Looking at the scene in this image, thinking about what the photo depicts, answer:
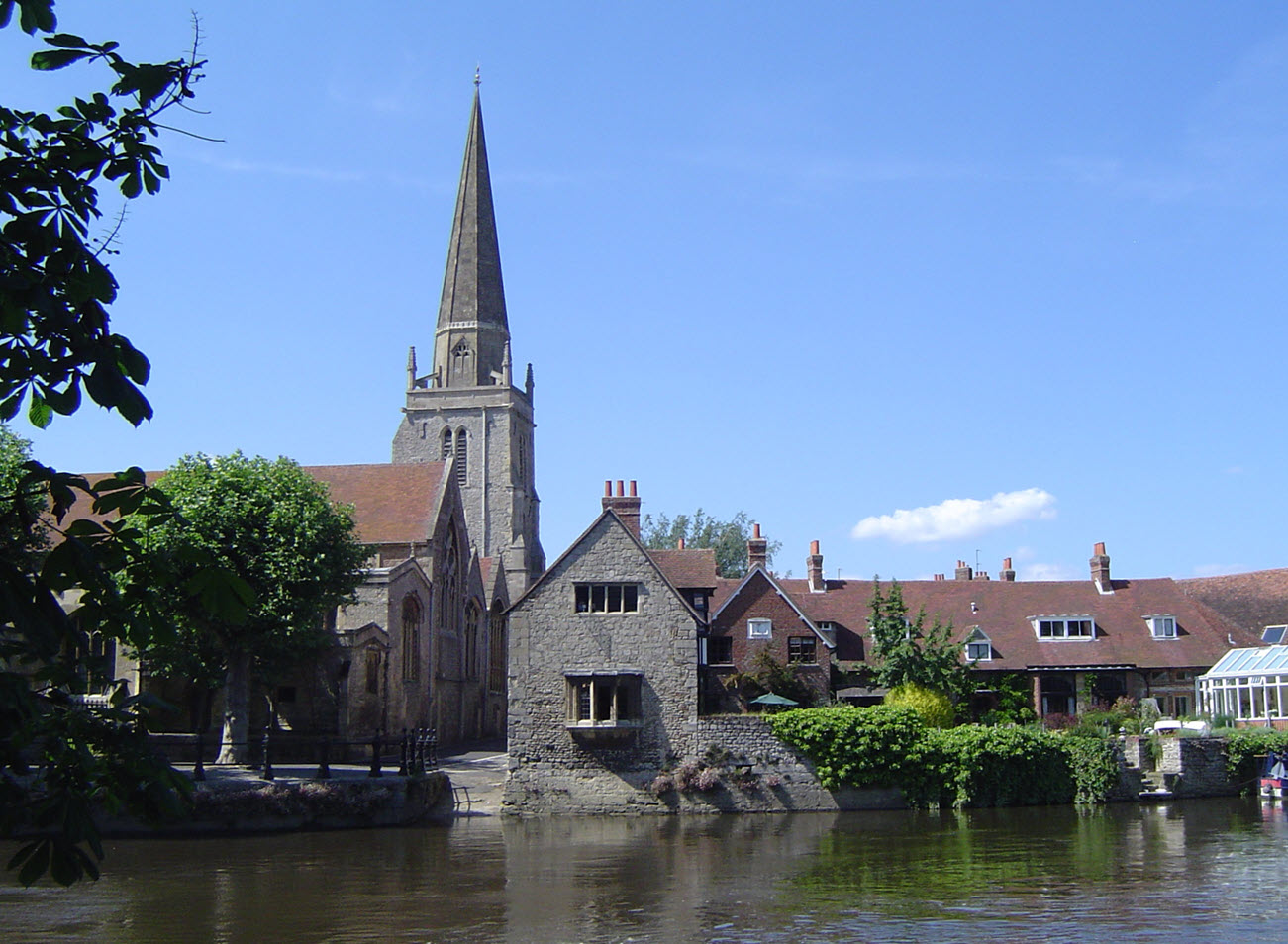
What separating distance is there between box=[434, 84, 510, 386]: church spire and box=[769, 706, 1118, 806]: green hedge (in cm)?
5354

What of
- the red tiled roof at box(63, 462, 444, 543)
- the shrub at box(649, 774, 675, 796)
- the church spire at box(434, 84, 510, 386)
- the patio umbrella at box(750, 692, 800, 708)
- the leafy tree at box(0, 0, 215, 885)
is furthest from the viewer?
the church spire at box(434, 84, 510, 386)

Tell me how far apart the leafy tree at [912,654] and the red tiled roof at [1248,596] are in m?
18.4

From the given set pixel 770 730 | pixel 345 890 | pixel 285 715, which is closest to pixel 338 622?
pixel 285 715

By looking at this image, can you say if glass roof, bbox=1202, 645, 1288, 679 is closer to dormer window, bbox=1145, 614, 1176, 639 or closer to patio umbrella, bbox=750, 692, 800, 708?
dormer window, bbox=1145, 614, 1176, 639

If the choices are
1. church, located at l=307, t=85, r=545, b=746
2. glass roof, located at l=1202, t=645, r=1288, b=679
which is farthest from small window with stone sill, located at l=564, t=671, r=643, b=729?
glass roof, located at l=1202, t=645, r=1288, b=679

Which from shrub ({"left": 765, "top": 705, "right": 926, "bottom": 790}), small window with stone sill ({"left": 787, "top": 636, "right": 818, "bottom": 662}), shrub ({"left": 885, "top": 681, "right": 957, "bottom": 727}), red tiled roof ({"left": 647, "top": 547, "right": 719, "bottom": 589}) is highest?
red tiled roof ({"left": 647, "top": 547, "right": 719, "bottom": 589})

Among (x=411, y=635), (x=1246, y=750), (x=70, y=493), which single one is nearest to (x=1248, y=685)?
(x=1246, y=750)

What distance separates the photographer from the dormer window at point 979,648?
47.2 metres

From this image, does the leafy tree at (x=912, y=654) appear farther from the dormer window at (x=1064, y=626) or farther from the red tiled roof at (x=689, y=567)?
the dormer window at (x=1064, y=626)

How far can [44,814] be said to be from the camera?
4.91 metres

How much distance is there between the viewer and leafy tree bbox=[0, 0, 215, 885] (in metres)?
4.88

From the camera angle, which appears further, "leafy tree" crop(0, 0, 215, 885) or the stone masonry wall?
the stone masonry wall

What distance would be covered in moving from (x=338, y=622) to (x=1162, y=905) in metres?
35.6

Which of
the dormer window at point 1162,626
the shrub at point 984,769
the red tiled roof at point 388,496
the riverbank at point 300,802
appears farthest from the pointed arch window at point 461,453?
the shrub at point 984,769
